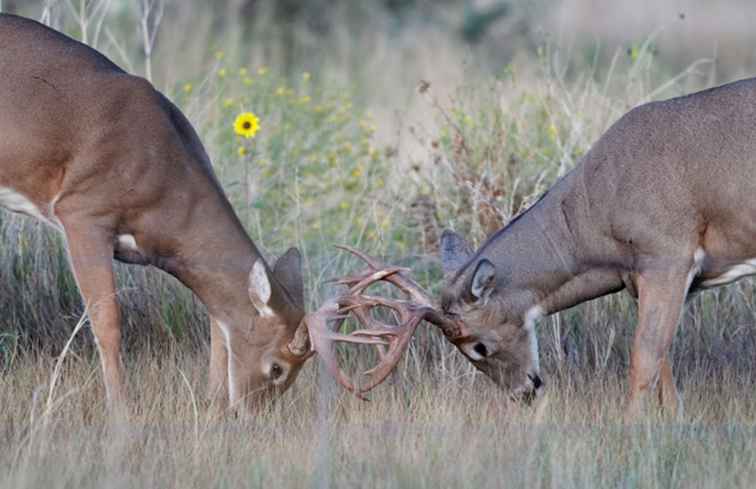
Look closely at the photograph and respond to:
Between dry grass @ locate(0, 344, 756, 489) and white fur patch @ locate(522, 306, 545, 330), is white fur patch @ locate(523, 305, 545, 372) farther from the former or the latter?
dry grass @ locate(0, 344, 756, 489)

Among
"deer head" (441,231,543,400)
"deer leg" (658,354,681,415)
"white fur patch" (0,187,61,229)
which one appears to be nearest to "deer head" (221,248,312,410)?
"deer head" (441,231,543,400)

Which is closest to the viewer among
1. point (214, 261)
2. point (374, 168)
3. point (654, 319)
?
point (654, 319)

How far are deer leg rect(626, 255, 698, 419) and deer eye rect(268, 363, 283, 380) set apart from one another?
1.99 meters

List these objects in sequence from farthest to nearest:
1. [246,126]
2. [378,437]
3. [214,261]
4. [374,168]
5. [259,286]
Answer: [374,168]
[246,126]
[214,261]
[259,286]
[378,437]

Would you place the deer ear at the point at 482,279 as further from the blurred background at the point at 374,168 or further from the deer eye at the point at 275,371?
the deer eye at the point at 275,371

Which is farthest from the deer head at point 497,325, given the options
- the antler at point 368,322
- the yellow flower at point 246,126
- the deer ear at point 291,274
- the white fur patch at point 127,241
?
the yellow flower at point 246,126

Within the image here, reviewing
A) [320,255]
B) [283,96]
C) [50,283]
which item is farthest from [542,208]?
[283,96]

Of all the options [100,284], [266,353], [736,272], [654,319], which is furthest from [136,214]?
[736,272]

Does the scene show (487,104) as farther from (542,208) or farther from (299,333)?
(299,333)

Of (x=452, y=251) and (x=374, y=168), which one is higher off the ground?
(x=452, y=251)

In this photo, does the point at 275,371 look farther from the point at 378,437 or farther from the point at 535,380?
the point at 535,380

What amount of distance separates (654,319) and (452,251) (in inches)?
51.9

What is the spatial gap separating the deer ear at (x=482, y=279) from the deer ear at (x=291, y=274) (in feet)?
3.30

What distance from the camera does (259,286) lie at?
8609 millimetres
